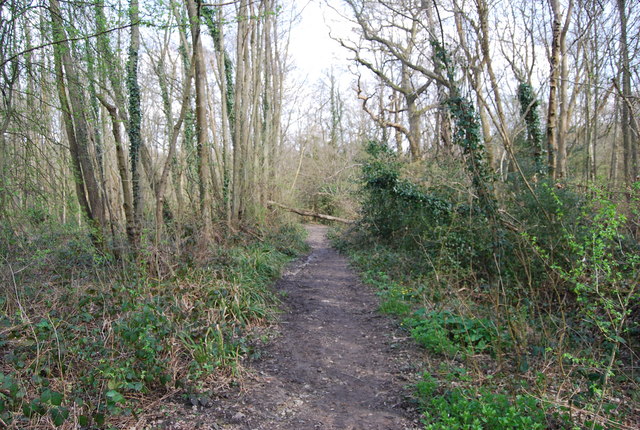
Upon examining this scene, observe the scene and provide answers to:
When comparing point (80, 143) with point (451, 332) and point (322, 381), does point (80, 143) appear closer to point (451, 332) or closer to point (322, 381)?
point (322, 381)

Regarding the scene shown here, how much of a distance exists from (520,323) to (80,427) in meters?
4.26

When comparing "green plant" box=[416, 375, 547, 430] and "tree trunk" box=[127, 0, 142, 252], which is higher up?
"tree trunk" box=[127, 0, 142, 252]

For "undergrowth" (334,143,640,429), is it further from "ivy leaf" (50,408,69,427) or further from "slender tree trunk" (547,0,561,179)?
"ivy leaf" (50,408,69,427)

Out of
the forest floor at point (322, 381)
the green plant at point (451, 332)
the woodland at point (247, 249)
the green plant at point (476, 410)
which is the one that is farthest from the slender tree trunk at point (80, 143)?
the green plant at point (476, 410)

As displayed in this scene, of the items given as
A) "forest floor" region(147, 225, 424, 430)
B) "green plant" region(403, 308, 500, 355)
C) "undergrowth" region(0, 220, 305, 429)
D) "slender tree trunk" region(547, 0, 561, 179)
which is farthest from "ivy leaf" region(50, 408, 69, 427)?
"slender tree trunk" region(547, 0, 561, 179)

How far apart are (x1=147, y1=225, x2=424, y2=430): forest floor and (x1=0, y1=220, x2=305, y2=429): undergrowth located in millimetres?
278

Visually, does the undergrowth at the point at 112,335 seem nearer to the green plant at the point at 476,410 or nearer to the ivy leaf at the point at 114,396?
the ivy leaf at the point at 114,396

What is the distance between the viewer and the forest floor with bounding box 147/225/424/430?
3.49 m

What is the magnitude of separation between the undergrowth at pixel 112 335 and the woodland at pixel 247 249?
3 centimetres

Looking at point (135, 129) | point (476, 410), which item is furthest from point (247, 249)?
point (476, 410)

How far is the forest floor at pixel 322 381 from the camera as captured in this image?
349cm

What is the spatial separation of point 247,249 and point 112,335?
580 centimetres

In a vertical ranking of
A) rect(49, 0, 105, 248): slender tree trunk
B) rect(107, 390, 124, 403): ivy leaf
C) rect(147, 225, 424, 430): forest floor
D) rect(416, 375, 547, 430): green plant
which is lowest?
rect(147, 225, 424, 430): forest floor

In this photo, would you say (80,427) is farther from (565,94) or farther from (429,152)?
(429,152)
